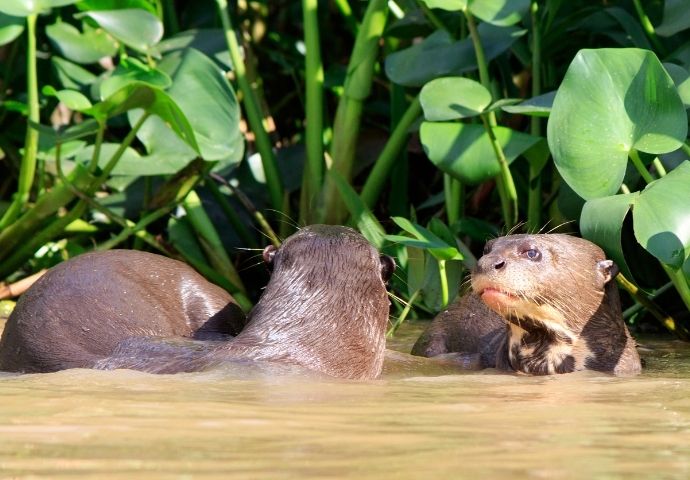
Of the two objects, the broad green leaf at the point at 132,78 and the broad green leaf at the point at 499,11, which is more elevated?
the broad green leaf at the point at 499,11

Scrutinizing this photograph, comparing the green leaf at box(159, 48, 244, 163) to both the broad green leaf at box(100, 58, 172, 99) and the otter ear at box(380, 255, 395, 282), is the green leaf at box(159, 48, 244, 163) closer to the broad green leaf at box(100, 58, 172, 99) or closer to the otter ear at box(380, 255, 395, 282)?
the broad green leaf at box(100, 58, 172, 99)

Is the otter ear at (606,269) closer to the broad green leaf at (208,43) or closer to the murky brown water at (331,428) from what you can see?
the murky brown water at (331,428)

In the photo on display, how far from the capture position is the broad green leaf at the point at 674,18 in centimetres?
370

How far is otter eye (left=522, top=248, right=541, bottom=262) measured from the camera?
3.20m

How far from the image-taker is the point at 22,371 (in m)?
3.02

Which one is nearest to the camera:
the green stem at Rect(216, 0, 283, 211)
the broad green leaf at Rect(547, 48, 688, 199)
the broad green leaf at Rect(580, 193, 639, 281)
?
the broad green leaf at Rect(580, 193, 639, 281)

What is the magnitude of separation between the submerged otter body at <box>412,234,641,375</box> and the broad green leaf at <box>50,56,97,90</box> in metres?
1.89

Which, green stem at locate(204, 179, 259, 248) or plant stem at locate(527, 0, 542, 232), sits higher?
plant stem at locate(527, 0, 542, 232)

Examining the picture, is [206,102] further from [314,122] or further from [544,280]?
[544,280]

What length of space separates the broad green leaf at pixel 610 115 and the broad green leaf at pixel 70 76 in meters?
2.01

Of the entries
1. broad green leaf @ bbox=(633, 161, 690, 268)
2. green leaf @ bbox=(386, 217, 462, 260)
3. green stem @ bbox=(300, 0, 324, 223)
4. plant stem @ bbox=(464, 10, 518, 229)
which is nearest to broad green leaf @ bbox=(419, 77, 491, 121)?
plant stem @ bbox=(464, 10, 518, 229)

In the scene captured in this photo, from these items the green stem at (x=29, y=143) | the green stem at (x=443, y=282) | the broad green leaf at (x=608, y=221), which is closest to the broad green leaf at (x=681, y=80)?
the broad green leaf at (x=608, y=221)

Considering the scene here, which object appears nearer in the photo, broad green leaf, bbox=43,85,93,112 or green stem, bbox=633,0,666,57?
broad green leaf, bbox=43,85,93,112

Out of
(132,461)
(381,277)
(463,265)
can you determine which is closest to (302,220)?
(463,265)
